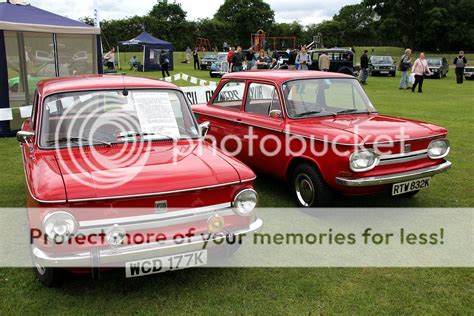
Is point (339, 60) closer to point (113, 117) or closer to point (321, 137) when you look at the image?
point (321, 137)

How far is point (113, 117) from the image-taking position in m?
4.18

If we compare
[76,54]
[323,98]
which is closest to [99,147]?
[323,98]

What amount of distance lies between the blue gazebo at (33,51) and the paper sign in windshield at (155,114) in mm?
6592

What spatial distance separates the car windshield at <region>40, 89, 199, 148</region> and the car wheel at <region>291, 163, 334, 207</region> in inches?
61.9

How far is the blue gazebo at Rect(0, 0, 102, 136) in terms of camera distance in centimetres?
955

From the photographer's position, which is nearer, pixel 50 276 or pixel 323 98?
pixel 50 276

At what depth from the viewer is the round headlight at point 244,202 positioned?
348cm

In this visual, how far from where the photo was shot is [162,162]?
140 inches

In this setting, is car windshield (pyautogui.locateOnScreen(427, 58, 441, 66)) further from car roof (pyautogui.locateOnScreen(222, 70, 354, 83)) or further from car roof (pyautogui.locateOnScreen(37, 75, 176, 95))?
car roof (pyautogui.locateOnScreen(37, 75, 176, 95))

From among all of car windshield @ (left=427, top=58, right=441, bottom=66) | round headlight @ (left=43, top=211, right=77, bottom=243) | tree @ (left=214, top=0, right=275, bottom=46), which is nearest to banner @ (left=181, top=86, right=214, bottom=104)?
round headlight @ (left=43, top=211, right=77, bottom=243)

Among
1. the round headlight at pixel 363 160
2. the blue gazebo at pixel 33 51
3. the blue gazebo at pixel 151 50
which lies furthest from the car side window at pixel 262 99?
the blue gazebo at pixel 151 50

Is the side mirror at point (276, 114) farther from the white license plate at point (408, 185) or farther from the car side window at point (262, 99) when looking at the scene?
the white license plate at point (408, 185)

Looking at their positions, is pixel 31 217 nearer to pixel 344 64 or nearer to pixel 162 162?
pixel 162 162

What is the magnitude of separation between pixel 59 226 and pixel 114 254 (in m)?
0.42
